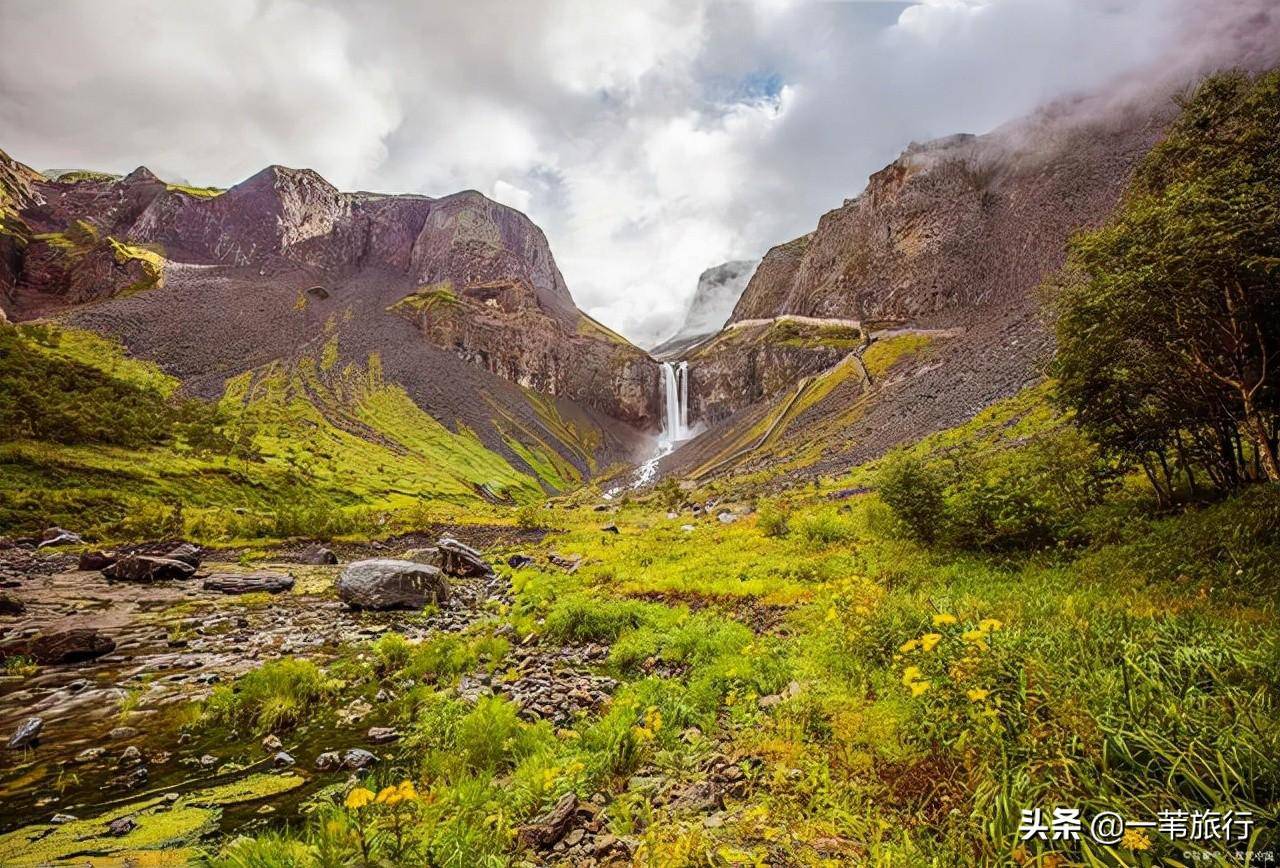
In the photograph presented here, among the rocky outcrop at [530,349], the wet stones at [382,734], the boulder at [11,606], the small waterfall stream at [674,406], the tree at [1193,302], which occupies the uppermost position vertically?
the rocky outcrop at [530,349]

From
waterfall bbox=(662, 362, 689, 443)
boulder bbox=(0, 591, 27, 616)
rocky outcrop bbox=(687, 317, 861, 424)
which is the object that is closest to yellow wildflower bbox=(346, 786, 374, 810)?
boulder bbox=(0, 591, 27, 616)

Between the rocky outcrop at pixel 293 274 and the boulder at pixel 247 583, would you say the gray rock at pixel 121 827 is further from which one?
the rocky outcrop at pixel 293 274

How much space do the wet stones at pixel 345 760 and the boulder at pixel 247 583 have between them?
694 inches

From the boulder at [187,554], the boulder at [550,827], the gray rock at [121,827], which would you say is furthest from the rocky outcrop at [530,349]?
the boulder at [550,827]

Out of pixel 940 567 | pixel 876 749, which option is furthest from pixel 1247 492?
pixel 876 749

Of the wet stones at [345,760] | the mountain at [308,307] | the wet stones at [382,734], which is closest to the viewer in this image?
the wet stones at [345,760]

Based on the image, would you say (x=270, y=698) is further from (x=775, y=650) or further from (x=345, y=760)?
(x=775, y=650)

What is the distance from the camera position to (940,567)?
12.7 m

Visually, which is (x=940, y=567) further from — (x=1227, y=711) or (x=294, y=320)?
Result: (x=294, y=320)

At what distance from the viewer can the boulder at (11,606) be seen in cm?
1630

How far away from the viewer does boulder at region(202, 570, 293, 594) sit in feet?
70.5

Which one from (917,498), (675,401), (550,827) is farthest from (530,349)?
(550,827)

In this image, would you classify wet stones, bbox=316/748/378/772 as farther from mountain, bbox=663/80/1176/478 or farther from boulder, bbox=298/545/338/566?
mountain, bbox=663/80/1176/478

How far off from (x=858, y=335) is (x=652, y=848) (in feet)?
378
